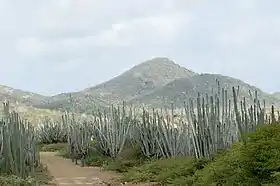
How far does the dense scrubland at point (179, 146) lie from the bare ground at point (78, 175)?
43 cm

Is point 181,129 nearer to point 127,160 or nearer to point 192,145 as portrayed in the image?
point 192,145

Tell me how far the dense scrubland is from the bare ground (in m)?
0.43

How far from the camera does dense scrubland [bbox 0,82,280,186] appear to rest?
9.35m

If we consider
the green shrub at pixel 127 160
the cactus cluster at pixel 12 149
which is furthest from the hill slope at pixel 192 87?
the cactus cluster at pixel 12 149

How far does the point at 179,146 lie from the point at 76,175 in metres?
3.37

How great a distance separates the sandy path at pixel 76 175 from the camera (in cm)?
1536

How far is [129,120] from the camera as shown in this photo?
20.7m

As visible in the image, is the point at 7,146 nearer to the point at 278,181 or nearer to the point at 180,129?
the point at 180,129

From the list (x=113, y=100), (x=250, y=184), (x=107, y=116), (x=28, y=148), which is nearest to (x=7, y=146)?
(x=28, y=148)

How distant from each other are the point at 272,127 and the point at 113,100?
55.7 m

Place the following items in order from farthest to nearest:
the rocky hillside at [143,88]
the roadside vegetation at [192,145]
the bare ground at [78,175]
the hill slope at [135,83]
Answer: the hill slope at [135,83] < the rocky hillside at [143,88] < the bare ground at [78,175] < the roadside vegetation at [192,145]

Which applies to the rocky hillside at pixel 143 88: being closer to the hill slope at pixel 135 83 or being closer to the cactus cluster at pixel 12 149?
the hill slope at pixel 135 83

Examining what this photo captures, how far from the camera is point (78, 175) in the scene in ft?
55.7

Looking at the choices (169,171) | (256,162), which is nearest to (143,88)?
(169,171)
